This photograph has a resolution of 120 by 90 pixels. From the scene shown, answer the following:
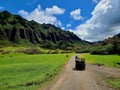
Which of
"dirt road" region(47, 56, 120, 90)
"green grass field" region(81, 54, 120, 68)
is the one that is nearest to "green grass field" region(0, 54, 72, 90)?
"dirt road" region(47, 56, 120, 90)

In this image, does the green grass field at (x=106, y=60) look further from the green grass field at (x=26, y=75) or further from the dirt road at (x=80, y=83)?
the dirt road at (x=80, y=83)

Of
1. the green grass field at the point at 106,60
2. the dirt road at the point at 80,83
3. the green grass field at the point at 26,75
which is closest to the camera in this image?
the dirt road at the point at 80,83

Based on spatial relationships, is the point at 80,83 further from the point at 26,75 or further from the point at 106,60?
the point at 106,60

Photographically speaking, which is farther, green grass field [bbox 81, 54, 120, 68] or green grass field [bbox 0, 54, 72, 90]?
green grass field [bbox 81, 54, 120, 68]

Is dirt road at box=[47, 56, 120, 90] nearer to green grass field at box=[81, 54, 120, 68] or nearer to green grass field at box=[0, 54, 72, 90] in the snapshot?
green grass field at box=[0, 54, 72, 90]

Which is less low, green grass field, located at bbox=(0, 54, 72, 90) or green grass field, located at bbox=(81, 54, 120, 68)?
green grass field, located at bbox=(81, 54, 120, 68)

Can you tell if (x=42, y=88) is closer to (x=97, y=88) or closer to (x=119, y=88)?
(x=97, y=88)

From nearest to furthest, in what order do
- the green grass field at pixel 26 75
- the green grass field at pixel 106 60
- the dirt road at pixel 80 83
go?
the dirt road at pixel 80 83 → the green grass field at pixel 26 75 → the green grass field at pixel 106 60

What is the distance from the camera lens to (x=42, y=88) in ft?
87.7

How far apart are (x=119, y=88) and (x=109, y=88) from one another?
3.60 feet

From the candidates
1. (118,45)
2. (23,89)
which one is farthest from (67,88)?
(118,45)

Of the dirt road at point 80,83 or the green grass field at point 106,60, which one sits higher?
the green grass field at point 106,60

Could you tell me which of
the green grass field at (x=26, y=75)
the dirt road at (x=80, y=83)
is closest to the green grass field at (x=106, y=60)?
the green grass field at (x=26, y=75)

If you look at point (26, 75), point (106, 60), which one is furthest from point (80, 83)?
point (106, 60)
